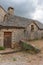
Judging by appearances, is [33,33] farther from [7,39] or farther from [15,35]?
[7,39]

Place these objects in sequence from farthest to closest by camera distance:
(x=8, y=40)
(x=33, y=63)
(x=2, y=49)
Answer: (x=8, y=40) < (x=2, y=49) < (x=33, y=63)

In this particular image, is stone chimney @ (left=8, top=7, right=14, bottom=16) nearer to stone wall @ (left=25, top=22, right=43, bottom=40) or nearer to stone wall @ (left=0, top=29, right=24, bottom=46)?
stone wall @ (left=25, top=22, right=43, bottom=40)

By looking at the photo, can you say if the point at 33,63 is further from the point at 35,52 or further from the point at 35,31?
the point at 35,31

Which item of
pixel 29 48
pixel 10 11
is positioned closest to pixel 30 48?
pixel 29 48

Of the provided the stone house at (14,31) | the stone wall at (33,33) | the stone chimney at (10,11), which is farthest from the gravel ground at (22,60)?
the stone chimney at (10,11)

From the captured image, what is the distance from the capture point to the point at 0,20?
20438 mm

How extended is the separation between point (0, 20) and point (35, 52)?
28.6ft

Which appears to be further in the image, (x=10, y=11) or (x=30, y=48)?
(x=10, y=11)

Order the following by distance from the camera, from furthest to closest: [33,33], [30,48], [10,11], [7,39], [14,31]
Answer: [10,11] → [33,33] → [14,31] → [7,39] → [30,48]

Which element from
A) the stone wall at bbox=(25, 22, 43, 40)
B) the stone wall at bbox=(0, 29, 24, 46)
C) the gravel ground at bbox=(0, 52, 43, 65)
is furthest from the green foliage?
the stone wall at bbox=(25, 22, 43, 40)

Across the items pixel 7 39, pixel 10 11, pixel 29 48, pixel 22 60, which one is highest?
pixel 10 11

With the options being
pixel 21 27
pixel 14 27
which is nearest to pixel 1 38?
pixel 14 27

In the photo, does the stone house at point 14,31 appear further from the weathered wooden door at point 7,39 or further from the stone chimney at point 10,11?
the stone chimney at point 10,11

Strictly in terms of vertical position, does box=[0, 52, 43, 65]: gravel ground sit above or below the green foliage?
below
